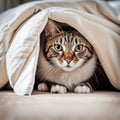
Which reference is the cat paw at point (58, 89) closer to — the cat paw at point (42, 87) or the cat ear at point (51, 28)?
the cat paw at point (42, 87)

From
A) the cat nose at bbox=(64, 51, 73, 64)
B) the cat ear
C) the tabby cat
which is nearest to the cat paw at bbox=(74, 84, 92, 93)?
the tabby cat

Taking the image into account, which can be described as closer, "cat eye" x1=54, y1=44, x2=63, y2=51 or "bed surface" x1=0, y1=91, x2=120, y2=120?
"bed surface" x1=0, y1=91, x2=120, y2=120

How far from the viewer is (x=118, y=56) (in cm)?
111

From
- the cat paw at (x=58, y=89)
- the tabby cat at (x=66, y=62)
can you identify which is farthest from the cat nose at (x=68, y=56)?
the cat paw at (x=58, y=89)

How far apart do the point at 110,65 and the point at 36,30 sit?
304mm

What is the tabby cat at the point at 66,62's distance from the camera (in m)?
1.14

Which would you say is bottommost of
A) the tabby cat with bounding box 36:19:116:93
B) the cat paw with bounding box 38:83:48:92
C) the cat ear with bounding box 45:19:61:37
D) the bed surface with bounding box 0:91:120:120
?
the bed surface with bounding box 0:91:120:120

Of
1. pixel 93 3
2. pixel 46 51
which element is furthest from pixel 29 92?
pixel 93 3

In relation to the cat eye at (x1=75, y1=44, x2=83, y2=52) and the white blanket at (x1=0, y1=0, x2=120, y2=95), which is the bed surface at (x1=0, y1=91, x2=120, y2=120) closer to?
the white blanket at (x1=0, y1=0, x2=120, y2=95)

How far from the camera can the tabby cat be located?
1.14m

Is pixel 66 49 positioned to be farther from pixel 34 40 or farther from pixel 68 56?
pixel 34 40

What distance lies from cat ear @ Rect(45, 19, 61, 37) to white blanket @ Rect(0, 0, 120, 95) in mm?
22

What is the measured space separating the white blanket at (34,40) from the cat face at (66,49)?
55mm

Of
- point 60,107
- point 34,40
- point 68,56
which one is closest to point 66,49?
point 68,56
